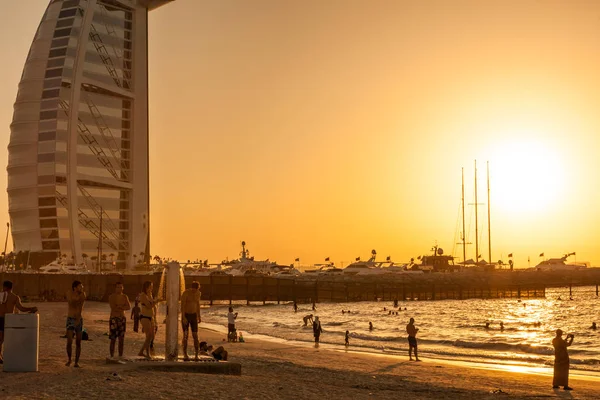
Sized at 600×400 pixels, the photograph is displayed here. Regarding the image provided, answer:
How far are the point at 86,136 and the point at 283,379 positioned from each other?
84.3 meters

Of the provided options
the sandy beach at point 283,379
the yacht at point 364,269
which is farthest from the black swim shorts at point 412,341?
the yacht at point 364,269

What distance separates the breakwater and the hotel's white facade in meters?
17.5

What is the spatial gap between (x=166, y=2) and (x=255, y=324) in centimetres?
6438

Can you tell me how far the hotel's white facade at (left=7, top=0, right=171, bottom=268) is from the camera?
3903 inches

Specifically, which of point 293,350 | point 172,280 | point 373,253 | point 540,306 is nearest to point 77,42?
point 540,306

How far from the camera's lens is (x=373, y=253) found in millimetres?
185750

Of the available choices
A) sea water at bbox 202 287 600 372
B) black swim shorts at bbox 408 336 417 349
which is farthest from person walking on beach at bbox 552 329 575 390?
sea water at bbox 202 287 600 372

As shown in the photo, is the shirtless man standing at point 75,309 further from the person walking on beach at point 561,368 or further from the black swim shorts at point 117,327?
the person walking on beach at point 561,368

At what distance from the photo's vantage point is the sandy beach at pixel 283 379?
1513cm

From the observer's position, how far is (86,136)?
10025 centimetres

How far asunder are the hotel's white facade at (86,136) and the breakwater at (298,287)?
17464 mm

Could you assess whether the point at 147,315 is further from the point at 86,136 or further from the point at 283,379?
the point at 86,136

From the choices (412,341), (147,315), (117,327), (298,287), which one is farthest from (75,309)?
(298,287)

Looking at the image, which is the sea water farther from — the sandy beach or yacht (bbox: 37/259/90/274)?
yacht (bbox: 37/259/90/274)
